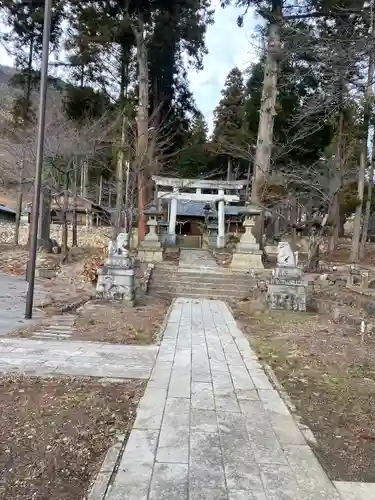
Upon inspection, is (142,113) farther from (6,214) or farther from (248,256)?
(6,214)

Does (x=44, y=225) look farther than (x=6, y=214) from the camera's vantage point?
No

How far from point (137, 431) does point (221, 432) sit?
0.55 meters

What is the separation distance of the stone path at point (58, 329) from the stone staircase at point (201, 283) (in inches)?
166

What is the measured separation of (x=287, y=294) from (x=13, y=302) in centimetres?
574

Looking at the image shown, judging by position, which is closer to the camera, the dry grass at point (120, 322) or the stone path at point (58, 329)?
the stone path at point (58, 329)

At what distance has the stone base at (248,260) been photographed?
14645 mm

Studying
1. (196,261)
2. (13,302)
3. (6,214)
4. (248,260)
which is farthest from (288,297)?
(6,214)

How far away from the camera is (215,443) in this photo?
8.82 ft

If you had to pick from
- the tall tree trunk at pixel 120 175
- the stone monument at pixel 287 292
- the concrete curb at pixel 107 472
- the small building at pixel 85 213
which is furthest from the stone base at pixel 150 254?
the concrete curb at pixel 107 472

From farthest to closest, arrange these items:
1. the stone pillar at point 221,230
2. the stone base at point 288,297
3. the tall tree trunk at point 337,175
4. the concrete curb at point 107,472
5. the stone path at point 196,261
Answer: the stone pillar at point 221,230
the tall tree trunk at point 337,175
the stone path at point 196,261
the stone base at point 288,297
the concrete curb at point 107,472

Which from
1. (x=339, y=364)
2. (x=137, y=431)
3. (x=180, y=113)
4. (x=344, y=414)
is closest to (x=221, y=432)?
(x=137, y=431)

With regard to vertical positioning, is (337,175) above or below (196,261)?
above

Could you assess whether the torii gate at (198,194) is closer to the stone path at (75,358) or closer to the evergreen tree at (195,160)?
the evergreen tree at (195,160)

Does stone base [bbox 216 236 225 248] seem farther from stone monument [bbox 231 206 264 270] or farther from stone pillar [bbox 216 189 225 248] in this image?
stone monument [bbox 231 206 264 270]
